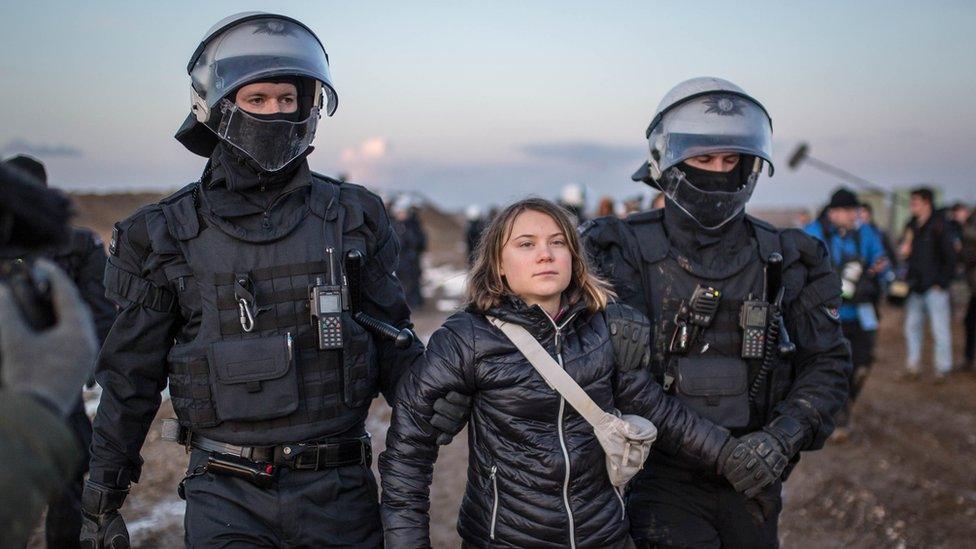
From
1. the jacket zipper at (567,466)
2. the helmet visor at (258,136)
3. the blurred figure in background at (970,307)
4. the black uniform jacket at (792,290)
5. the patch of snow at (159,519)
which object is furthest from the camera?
the blurred figure in background at (970,307)

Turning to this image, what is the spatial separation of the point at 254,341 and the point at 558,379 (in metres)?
1.02

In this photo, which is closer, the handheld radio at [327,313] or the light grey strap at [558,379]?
the light grey strap at [558,379]

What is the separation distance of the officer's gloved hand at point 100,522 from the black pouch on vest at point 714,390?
208 cm

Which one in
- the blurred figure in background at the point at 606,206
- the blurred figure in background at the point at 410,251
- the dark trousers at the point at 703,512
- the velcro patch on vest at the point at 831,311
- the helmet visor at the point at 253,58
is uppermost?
the helmet visor at the point at 253,58

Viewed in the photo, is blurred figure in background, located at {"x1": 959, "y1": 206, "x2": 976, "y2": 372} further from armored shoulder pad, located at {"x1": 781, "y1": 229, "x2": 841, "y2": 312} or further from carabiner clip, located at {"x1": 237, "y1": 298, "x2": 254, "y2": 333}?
carabiner clip, located at {"x1": 237, "y1": 298, "x2": 254, "y2": 333}

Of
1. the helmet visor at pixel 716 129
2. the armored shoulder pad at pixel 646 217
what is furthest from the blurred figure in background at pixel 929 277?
the armored shoulder pad at pixel 646 217

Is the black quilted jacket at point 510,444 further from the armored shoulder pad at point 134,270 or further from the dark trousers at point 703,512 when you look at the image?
the armored shoulder pad at point 134,270

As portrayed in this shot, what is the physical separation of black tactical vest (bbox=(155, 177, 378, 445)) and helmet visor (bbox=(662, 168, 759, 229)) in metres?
1.45

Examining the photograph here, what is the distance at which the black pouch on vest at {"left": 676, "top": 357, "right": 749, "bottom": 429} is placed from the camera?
297 centimetres

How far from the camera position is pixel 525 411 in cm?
255

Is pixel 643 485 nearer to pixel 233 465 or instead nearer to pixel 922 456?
pixel 233 465

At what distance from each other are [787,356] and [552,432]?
1.16 meters

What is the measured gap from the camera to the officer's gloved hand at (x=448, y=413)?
101 inches

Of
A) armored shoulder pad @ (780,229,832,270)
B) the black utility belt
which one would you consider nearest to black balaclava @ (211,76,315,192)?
the black utility belt
